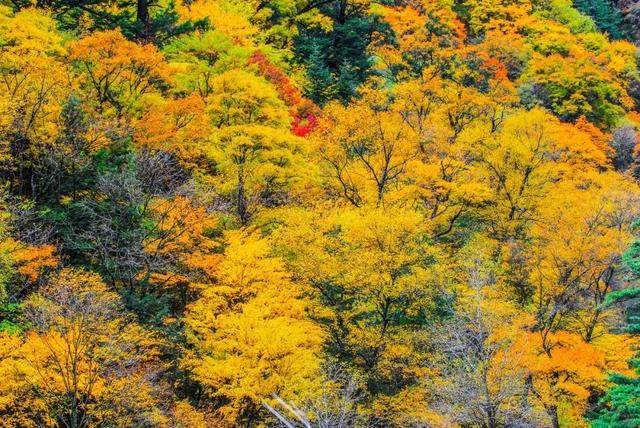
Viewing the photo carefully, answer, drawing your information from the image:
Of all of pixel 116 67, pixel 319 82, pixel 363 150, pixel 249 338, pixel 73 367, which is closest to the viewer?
pixel 73 367

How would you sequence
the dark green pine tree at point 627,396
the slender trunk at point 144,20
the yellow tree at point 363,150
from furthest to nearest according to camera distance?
the yellow tree at point 363,150 < the slender trunk at point 144,20 < the dark green pine tree at point 627,396

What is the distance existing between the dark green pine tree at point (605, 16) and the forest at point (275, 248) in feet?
128

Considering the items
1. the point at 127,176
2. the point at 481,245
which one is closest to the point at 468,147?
the point at 481,245

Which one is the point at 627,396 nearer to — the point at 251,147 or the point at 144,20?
the point at 251,147

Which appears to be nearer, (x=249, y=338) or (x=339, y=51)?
(x=249, y=338)

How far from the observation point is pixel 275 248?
1068 inches

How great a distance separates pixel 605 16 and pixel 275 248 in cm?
6506

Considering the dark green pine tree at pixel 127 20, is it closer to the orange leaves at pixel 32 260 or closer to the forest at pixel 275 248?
the forest at pixel 275 248

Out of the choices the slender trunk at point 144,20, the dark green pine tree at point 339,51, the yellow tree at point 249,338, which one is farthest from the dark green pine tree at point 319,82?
the yellow tree at point 249,338

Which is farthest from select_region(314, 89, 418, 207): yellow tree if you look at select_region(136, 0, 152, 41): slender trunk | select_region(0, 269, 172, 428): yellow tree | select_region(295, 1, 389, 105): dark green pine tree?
select_region(0, 269, 172, 428): yellow tree

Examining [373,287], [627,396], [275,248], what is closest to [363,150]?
[275,248]

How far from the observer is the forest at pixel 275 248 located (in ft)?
60.6

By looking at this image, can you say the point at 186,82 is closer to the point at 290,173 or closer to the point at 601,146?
the point at 290,173

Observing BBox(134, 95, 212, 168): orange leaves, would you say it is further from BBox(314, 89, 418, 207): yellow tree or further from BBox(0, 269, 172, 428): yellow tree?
BBox(0, 269, 172, 428): yellow tree
